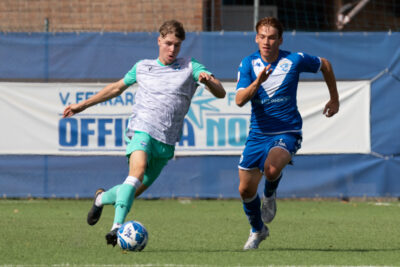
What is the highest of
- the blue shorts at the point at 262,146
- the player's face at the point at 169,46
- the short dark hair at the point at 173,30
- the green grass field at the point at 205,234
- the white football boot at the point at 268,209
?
the short dark hair at the point at 173,30

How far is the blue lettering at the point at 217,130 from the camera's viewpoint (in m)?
12.4

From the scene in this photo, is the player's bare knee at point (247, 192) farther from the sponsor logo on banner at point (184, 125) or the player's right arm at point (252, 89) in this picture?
the sponsor logo on banner at point (184, 125)

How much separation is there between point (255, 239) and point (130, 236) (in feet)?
4.63

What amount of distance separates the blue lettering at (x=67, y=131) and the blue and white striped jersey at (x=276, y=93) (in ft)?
17.3

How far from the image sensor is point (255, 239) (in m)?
7.46

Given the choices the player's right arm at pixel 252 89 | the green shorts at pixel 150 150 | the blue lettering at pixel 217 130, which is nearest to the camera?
the player's right arm at pixel 252 89

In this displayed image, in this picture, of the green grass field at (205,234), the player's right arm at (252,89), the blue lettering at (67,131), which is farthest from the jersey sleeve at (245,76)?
the blue lettering at (67,131)

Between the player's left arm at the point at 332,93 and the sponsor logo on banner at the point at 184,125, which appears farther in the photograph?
the sponsor logo on banner at the point at 184,125

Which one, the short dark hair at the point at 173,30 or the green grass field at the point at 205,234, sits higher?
the short dark hair at the point at 173,30

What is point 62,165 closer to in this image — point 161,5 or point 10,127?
point 10,127

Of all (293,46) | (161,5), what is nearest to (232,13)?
(161,5)

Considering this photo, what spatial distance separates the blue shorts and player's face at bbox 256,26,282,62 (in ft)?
2.34

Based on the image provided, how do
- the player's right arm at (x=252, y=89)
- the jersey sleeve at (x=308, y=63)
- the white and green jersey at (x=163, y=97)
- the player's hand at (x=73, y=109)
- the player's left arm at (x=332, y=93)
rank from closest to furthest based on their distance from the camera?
1. the player's right arm at (x=252, y=89)
2. the white and green jersey at (x=163, y=97)
3. the player's hand at (x=73, y=109)
4. the jersey sleeve at (x=308, y=63)
5. the player's left arm at (x=332, y=93)

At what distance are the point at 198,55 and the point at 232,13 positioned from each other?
6.68 metres
